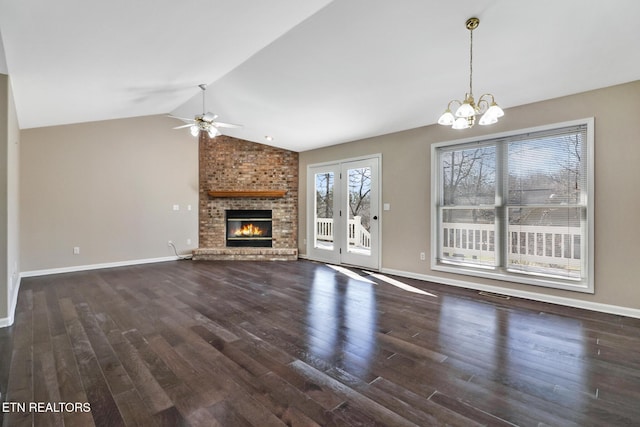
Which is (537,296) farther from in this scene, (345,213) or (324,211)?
(324,211)

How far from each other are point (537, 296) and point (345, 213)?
330cm

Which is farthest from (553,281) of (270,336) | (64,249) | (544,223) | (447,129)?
(64,249)

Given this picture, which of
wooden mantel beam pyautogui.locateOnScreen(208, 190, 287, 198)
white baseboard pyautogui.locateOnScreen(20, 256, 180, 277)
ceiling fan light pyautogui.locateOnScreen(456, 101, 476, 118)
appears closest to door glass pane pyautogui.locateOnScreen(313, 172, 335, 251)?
wooden mantel beam pyautogui.locateOnScreen(208, 190, 287, 198)

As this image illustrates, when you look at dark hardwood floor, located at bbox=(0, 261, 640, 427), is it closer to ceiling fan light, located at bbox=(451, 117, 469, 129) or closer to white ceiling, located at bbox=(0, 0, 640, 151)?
ceiling fan light, located at bbox=(451, 117, 469, 129)

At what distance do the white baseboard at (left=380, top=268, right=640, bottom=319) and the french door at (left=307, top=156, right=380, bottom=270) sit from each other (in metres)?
0.93

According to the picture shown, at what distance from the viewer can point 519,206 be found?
13.0 feet

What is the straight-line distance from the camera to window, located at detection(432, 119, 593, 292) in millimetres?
3533

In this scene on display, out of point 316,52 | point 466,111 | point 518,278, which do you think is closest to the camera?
point 466,111

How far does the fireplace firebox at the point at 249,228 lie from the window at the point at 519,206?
3.83m

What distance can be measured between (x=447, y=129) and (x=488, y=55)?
5.15 feet

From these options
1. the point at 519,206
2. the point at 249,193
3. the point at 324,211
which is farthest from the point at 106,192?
the point at 519,206

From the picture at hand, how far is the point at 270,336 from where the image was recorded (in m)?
2.69

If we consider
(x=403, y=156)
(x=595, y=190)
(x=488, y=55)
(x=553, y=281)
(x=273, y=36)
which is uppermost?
(x=273, y=36)

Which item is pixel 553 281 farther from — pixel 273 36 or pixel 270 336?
pixel 273 36
